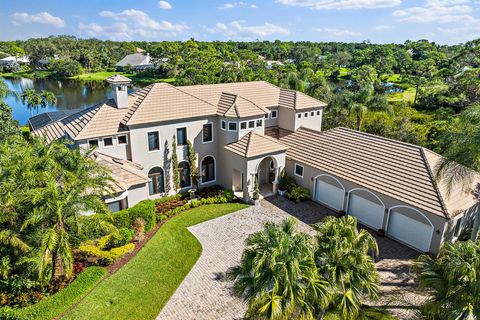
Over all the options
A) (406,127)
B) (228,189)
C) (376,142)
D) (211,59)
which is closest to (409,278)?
(376,142)

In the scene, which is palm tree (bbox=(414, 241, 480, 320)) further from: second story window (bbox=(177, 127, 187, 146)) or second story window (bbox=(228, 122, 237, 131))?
second story window (bbox=(177, 127, 187, 146))

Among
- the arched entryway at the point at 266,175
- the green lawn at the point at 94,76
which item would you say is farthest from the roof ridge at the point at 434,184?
the green lawn at the point at 94,76

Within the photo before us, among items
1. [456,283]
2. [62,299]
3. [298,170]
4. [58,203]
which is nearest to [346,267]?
[456,283]

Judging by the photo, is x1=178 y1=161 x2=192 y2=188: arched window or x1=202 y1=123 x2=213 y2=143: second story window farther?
x1=202 y1=123 x2=213 y2=143: second story window

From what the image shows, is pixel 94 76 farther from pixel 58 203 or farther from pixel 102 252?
pixel 58 203

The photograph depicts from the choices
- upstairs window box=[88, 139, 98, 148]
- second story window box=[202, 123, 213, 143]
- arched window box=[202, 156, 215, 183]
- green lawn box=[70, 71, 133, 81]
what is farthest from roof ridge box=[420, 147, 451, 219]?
green lawn box=[70, 71, 133, 81]
